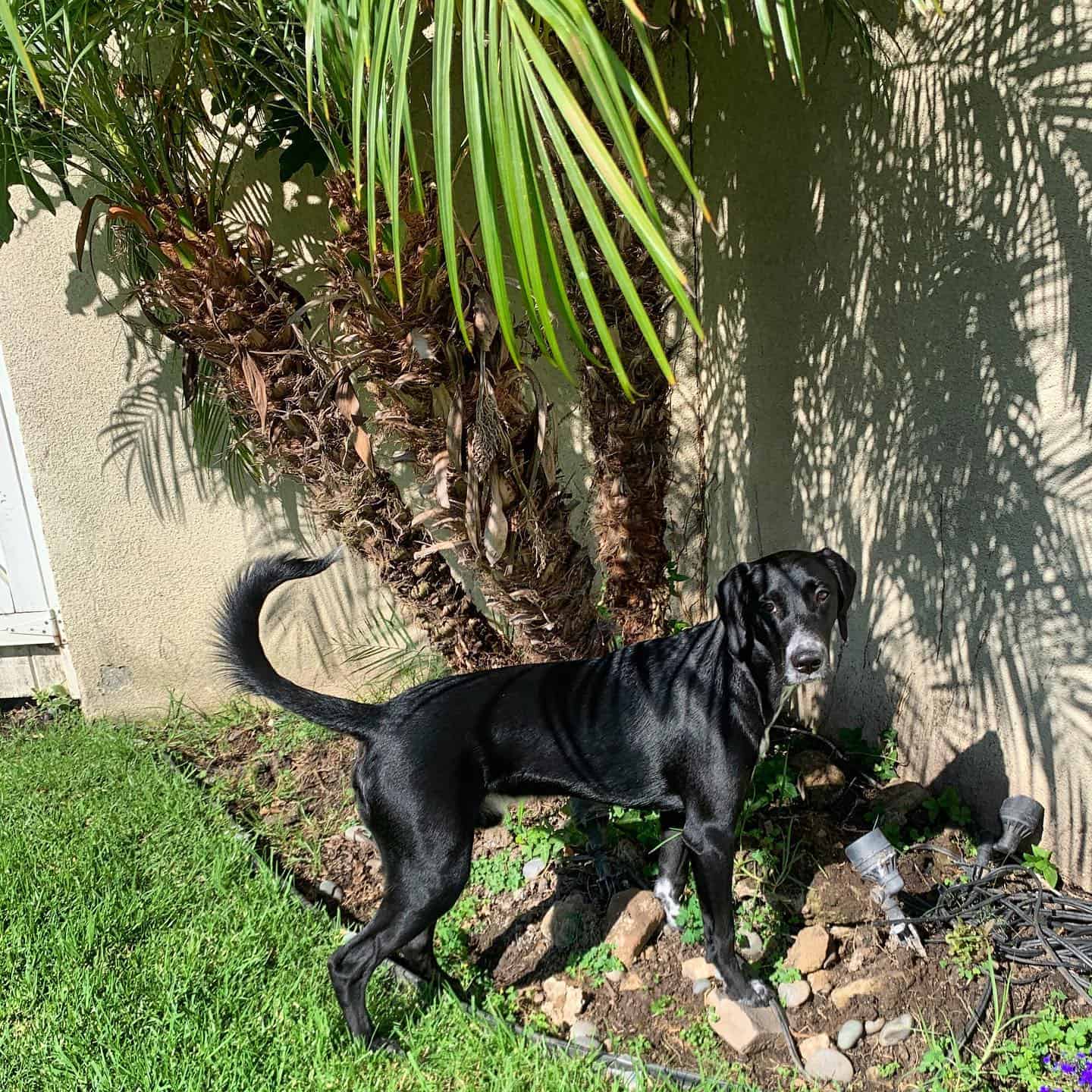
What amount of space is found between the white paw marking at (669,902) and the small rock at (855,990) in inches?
19.2

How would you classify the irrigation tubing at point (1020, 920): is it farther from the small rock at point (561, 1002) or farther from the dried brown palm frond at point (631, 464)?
the dried brown palm frond at point (631, 464)

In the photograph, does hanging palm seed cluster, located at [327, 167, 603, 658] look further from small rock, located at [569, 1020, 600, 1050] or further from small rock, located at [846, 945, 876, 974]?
small rock, located at [846, 945, 876, 974]

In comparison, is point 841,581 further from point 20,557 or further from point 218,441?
point 20,557

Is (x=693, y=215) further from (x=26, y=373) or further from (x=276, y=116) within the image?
(x=26, y=373)

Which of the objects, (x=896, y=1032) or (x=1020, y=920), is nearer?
(x=896, y=1032)

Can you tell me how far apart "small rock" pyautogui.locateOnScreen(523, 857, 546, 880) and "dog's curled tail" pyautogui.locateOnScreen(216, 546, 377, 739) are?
38.9 inches

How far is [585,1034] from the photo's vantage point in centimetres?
240

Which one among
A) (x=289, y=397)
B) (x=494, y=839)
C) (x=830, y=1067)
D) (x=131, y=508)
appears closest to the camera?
(x=830, y=1067)

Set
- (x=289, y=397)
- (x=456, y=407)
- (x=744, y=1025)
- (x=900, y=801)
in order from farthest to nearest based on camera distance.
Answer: (x=900, y=801), (x=289, y=397), (x=456, y=407), (x=744, y=1025)

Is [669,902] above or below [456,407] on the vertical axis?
below

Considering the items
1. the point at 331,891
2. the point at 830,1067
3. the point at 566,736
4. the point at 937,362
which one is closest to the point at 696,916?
the point at 830,1067

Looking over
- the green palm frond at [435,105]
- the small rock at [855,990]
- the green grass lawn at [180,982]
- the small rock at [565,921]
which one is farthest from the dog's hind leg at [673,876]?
the green palm frond at [435,105]

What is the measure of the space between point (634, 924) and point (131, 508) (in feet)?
9.63

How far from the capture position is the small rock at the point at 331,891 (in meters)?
3.05
